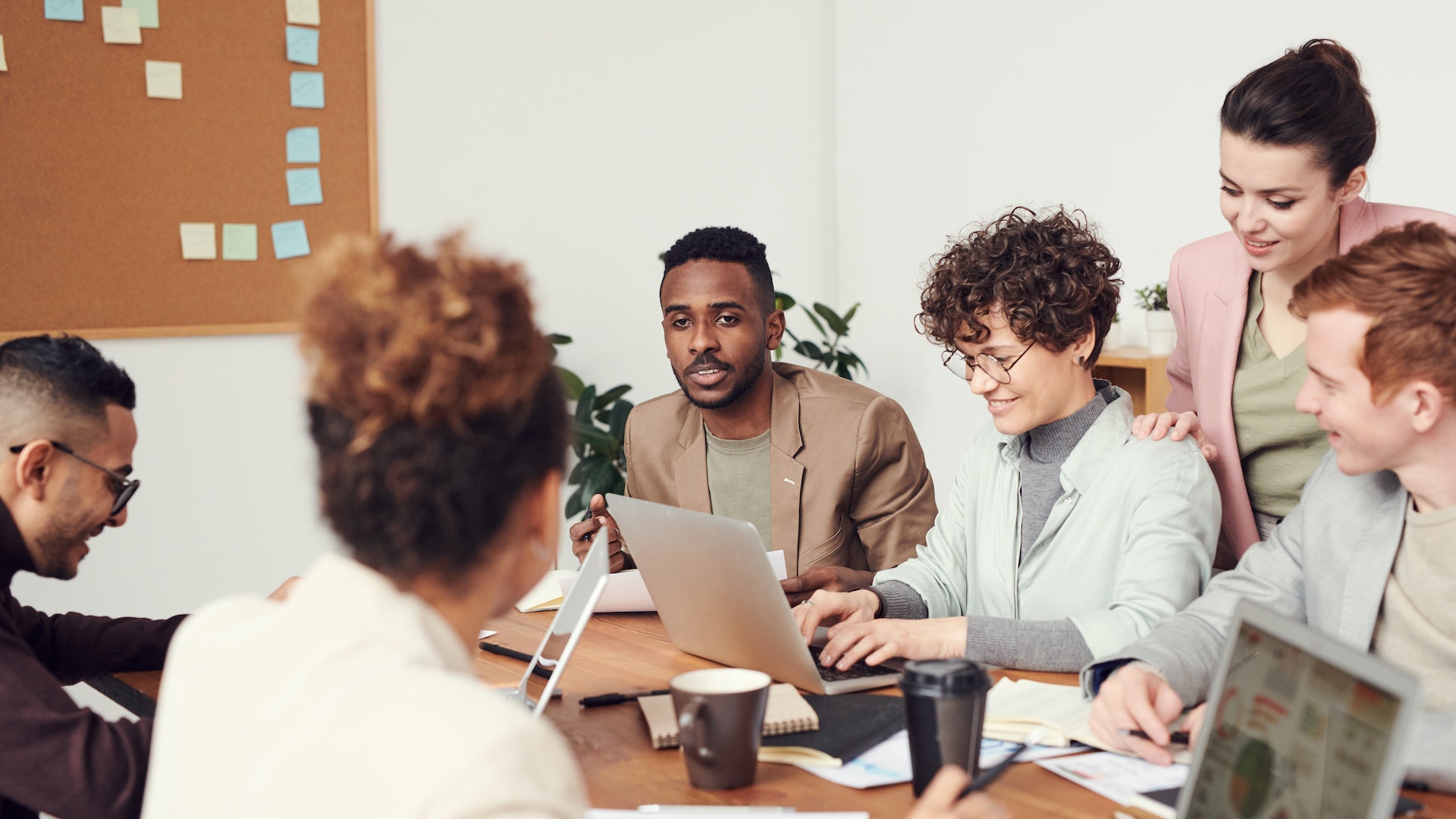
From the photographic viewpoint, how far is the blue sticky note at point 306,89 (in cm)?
352

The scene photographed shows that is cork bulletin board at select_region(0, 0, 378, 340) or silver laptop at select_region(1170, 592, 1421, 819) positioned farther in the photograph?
cork bulletin board at select_region(0, 0, 378, 340)

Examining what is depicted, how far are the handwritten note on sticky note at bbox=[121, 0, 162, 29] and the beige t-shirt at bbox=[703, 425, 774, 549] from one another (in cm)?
205

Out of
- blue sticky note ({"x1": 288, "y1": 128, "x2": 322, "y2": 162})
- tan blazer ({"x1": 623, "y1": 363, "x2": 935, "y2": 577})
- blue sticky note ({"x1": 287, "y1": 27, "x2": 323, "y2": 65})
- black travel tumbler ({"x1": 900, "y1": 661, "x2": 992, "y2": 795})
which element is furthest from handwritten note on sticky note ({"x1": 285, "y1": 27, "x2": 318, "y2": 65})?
black travel tumbler ({"x1": 900, "y1": 661, "x2": 992, "y2": 795})

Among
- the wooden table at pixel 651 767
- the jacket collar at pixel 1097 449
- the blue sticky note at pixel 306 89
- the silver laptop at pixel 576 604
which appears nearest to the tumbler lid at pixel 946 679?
A: the wooden table at pixel 651 767

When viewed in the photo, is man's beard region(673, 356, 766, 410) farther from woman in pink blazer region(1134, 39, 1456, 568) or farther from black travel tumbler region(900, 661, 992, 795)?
black travel tumbler region(900, 661, 992, 795)

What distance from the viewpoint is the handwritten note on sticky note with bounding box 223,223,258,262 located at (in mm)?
3477

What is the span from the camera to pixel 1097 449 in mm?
1785

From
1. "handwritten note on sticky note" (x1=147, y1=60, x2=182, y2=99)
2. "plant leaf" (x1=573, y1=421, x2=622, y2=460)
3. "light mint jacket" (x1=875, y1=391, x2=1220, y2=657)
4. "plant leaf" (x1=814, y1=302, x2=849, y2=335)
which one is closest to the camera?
"light mint jacket" (x1=875, y1=391, x2=1220, y2=657)

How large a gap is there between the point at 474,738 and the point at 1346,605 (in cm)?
110

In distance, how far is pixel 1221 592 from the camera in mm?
1524

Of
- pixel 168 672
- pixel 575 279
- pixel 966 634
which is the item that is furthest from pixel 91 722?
pixel 575 279

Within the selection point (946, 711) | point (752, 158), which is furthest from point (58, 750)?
point (752, 158)

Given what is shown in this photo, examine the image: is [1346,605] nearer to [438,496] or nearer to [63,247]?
[438,496]

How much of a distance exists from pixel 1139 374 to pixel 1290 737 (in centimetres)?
251
